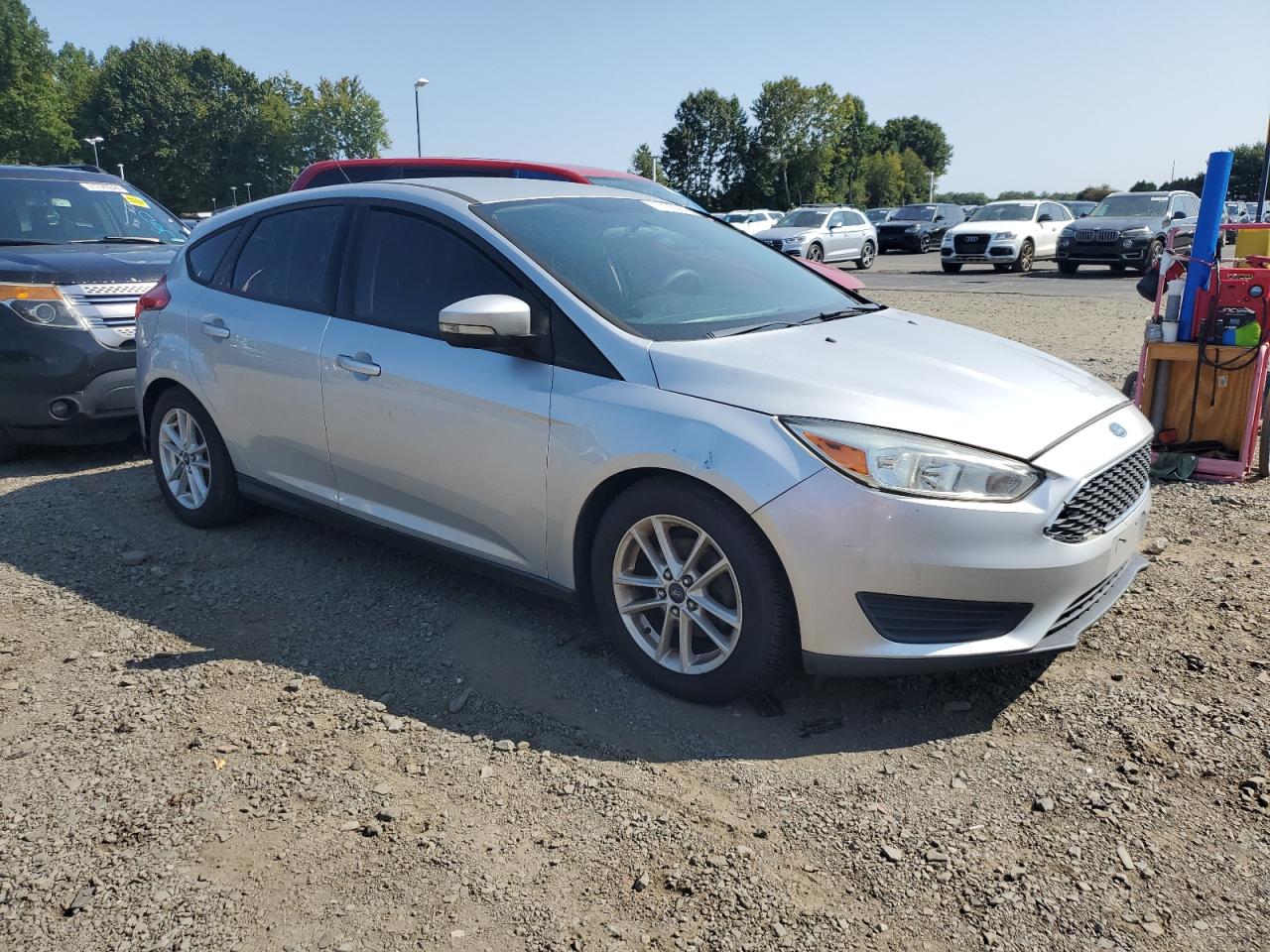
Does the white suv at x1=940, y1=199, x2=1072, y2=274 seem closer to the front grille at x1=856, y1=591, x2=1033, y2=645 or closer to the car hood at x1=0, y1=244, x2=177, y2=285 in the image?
the car hood at x1=0, y1=244, x2=177, y2=285

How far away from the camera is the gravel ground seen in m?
2.39

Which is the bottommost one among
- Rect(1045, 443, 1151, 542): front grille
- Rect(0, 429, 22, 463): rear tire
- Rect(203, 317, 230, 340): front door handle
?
Rect(0, 429, 22, 463): rear tire

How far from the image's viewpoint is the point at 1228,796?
9.20 ft

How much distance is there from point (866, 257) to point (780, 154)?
176ft

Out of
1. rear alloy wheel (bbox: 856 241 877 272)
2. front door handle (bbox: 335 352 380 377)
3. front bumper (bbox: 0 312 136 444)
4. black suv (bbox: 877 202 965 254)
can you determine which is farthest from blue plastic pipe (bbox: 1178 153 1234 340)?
black suv (bbox: 877 202 965 254)

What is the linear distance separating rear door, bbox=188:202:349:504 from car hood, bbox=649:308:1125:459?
172 cm

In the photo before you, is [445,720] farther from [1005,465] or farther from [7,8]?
[7,8]

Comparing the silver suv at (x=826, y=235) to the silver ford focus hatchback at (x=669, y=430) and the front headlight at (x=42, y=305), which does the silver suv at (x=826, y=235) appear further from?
the silver ford focus hatchback at (x=669, y=430)

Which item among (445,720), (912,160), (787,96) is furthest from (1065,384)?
(912,160)

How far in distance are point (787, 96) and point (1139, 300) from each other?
63935 mm

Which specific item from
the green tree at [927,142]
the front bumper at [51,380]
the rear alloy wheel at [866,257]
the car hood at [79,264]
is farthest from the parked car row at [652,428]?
the green tree at [927,142]

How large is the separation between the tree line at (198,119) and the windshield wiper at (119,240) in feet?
301

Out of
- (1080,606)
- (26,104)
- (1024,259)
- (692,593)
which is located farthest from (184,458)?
(26,104)

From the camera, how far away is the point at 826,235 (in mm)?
25078
